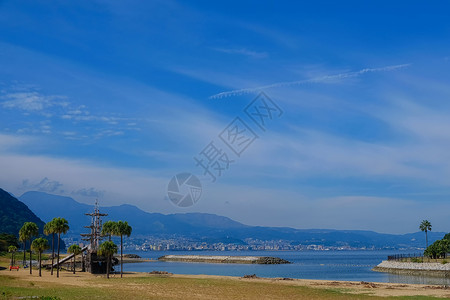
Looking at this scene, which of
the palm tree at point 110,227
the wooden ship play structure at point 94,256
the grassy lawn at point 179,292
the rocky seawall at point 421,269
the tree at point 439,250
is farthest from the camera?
the tree at point 439,250

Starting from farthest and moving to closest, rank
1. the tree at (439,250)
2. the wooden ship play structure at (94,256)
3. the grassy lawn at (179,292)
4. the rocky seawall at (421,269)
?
the tree at (439,250)
the rocky seawall at (421,269)
the wooden ship play structure at (94,256)
the grassy lawn at (179,292)

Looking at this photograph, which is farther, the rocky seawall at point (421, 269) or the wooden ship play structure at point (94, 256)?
the rocky seawall at point (421, 269)

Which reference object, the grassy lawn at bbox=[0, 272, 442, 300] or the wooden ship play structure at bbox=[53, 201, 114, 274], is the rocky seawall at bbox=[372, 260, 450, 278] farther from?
the wooden ship play structure at bbox=[53, 201, 114, 274]

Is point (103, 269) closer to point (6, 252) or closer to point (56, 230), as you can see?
point (56, 230)

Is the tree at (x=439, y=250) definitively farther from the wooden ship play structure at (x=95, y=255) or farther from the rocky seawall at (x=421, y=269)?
the wooden ship play structure at (x=95, y=255)

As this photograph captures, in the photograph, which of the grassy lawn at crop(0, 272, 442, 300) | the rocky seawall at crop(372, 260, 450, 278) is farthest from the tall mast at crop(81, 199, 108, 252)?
the rocky seawall at crop(372, 260, 450, 278)

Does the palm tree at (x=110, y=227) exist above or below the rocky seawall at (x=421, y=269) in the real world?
above

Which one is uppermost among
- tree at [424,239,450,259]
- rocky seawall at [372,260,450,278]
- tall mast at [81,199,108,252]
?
tall mast at [81,199,108,252]

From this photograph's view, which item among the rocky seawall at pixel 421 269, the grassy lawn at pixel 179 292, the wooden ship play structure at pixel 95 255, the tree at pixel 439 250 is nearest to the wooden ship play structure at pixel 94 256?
the wooden ship play structure at pixel 95 255

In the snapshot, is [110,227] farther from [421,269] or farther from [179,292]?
[421,269]

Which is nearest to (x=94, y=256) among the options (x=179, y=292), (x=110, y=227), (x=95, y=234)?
(x=95, y=234)

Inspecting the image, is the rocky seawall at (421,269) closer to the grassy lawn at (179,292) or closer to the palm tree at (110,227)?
the grassy lawn at (179,292)

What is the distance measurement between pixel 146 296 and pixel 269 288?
1950 cm

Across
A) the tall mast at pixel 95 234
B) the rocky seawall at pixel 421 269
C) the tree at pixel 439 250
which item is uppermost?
the tall mast at pixel 95 234
